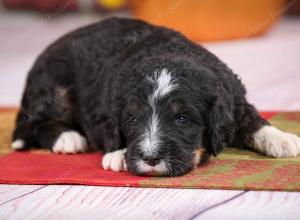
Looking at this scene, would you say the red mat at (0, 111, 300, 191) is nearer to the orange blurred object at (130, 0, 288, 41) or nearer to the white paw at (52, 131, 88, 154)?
the white paw at (52, 131, 88, 154)

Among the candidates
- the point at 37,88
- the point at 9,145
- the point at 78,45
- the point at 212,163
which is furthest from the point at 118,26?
the point at 212,163

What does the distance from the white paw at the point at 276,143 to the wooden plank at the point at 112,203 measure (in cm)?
94

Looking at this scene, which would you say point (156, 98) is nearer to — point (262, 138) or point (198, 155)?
point (198, 155)

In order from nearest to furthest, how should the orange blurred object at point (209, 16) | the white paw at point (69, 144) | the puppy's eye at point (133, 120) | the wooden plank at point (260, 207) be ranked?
the wooden plank at point (260, 207), the puppy's eye at point (133, 120), the white paw at point (69, 144), the orange blurred object at point (209, 16)

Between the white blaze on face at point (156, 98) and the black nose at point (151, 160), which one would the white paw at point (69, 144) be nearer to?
the white blaze on face at point (156, 98)

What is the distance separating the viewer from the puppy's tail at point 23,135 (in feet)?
18.3

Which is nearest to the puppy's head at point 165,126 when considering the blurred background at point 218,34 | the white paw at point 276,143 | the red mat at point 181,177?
the red mat at point 181,177

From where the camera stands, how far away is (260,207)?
3.70m

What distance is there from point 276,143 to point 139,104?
111 centimetres

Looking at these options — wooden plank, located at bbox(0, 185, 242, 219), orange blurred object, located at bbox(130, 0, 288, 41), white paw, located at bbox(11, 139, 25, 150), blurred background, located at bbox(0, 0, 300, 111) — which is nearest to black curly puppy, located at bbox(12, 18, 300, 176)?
white paw, located at bbox(11, 139, 25, 150)

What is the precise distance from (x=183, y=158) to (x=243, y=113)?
3.13ft

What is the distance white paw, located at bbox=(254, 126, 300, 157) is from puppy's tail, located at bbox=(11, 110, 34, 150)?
2030 millimetres

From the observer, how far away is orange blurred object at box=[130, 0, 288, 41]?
12.1 metres

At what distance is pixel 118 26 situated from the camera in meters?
5.88
